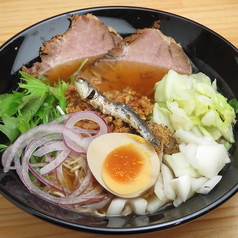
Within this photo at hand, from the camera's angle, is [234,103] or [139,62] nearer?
[234,103]

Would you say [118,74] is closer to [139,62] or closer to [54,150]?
[139,62]

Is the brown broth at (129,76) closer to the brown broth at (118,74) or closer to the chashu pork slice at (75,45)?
the brown broth at (118,74)

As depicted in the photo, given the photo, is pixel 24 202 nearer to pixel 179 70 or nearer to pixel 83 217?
pixel 83 217

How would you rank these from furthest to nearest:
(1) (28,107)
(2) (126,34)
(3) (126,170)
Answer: (2) (126,34) < (1) (28,107) < (3) (126,170)

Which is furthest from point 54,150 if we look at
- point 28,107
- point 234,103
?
point 234,103

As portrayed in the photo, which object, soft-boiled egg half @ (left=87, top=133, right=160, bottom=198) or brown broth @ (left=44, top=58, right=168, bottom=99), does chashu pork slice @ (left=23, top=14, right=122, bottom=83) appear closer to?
brown broth @ (left=44, top=58, right=168, bottom=99)

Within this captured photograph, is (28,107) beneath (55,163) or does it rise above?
above

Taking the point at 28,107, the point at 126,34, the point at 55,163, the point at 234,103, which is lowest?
the point at 55,163

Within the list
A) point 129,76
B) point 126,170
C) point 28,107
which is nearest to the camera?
point 126,170
